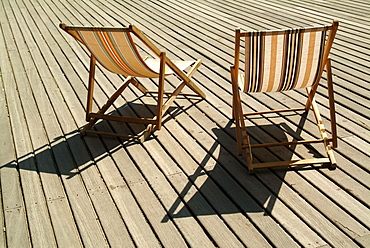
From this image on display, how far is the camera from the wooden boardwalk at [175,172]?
246 centimetres

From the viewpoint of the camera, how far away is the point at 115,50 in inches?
126

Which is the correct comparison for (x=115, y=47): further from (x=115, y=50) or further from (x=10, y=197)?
(x=10, y=197)

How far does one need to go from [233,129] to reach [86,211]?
51.0 inches

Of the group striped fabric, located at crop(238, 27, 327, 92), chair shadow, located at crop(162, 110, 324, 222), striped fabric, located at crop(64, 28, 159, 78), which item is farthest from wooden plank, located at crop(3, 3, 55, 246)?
striped fabric, located at crop(238, 27, 327, 92)

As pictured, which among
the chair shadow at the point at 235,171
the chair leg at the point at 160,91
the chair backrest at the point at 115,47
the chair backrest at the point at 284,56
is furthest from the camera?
the chair leg at the point at 160,91

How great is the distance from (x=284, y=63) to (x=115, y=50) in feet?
3.63

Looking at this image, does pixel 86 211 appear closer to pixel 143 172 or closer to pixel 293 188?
pixel 143 172

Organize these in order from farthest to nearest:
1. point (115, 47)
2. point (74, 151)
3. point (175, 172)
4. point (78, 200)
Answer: point (74, 151) → point (115, 47) → point (175, 172) → point (78, 200)

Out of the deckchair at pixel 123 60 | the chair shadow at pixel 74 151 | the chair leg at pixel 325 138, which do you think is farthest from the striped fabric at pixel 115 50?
the chair leg at pixel 325 138

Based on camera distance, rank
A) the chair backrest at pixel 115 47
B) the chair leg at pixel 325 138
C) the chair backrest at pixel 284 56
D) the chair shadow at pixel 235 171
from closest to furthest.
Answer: the chair shadow at pixel 235 171 → the chair backrest at pixel 284 56 → the chair leg at pixel 325 138 → the chair backrest at pixel 115 47

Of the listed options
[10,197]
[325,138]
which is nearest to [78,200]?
[10,197]

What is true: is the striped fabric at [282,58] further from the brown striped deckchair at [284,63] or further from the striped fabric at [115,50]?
the striped fabric at [115,50]

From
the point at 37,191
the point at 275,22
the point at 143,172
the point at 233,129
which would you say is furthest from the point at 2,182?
the point at 275,22

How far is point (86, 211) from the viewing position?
2.65 m
